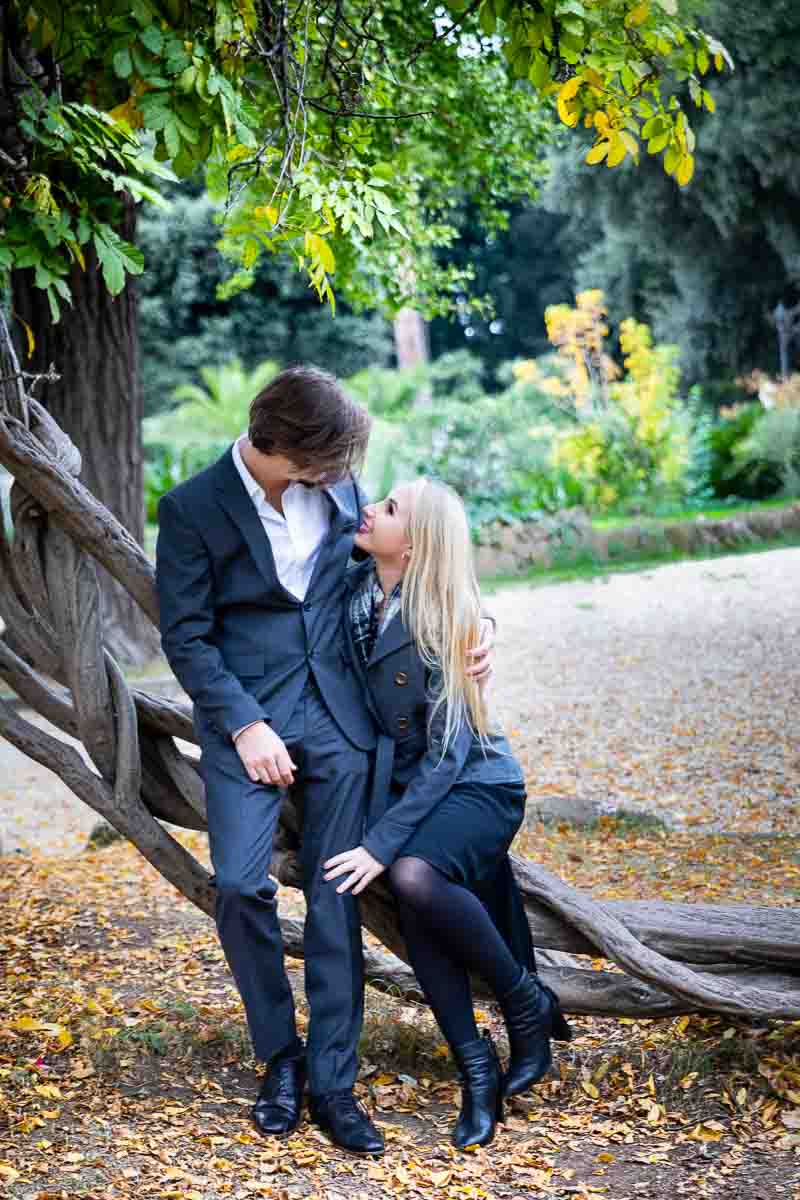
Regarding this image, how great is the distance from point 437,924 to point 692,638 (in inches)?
280

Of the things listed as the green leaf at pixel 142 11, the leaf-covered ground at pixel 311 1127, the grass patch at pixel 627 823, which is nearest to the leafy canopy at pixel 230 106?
the green leaf at pixel 142 11

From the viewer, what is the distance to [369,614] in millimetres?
3086

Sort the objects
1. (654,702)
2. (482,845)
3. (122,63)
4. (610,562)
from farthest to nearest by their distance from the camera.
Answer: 1. (610,562)
2. (654,702)
3. (122,63)
4. (482,845)

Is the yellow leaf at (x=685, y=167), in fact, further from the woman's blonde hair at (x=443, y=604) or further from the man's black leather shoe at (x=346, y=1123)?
the man's black leather shoe at (x=346, y=1123)

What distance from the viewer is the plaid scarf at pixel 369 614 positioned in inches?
120

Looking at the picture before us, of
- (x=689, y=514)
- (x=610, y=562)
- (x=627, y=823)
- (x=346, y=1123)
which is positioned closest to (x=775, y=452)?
(x=689, y=514)

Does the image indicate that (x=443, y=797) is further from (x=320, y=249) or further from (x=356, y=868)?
(x=320, y=249)

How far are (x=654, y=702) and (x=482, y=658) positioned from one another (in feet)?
17.4

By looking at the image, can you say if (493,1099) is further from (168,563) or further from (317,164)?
(317,164)

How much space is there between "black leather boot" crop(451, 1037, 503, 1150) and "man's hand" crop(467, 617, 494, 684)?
0.80m

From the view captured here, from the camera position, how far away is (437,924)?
283cm

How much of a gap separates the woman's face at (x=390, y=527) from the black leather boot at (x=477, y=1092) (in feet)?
3.64

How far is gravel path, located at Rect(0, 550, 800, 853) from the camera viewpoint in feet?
21.0

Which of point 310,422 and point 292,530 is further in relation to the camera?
point 292,530
